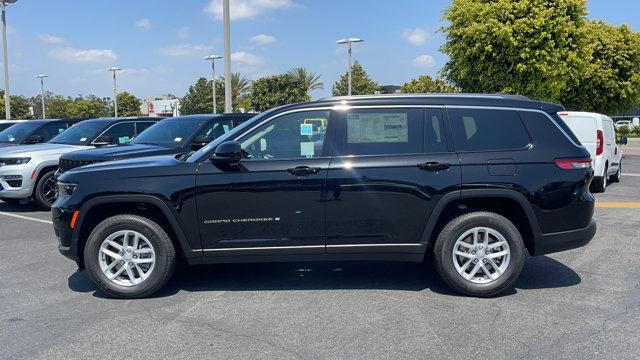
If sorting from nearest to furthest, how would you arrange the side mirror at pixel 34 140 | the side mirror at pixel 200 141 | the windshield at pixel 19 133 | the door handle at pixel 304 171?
the door handle at pixel 304 171, the side mirror at pixel 200 141, the side mirror at pixel 34 140, the windshield at pixel 19 133

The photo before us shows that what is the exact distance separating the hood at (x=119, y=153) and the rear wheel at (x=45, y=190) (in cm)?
187

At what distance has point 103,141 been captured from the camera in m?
10.4

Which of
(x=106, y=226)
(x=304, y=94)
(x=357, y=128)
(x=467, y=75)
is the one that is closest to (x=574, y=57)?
(x=467, y=75)

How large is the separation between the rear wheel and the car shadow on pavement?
15.5 ft

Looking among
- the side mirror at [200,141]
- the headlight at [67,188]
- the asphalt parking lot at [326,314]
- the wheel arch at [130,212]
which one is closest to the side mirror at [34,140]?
the side mirror at [200,141]

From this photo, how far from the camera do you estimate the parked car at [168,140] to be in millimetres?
8094

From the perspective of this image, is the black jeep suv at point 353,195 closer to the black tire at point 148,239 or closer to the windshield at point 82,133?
the black tire at point 148,239

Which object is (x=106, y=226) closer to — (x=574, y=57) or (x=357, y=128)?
(x=357, y=128)

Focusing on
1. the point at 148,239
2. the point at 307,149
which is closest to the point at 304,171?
the point at 307,149

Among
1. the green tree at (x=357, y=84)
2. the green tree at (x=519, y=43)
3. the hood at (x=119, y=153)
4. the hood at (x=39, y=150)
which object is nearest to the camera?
the hood at (x=119, y=153)

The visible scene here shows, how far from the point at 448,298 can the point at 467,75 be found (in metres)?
18.3

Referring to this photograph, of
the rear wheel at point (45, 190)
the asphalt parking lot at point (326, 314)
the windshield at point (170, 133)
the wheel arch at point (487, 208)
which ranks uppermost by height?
the windshield at point (170, 133)

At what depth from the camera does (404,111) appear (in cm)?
508

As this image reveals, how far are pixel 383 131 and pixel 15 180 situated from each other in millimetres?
7611
